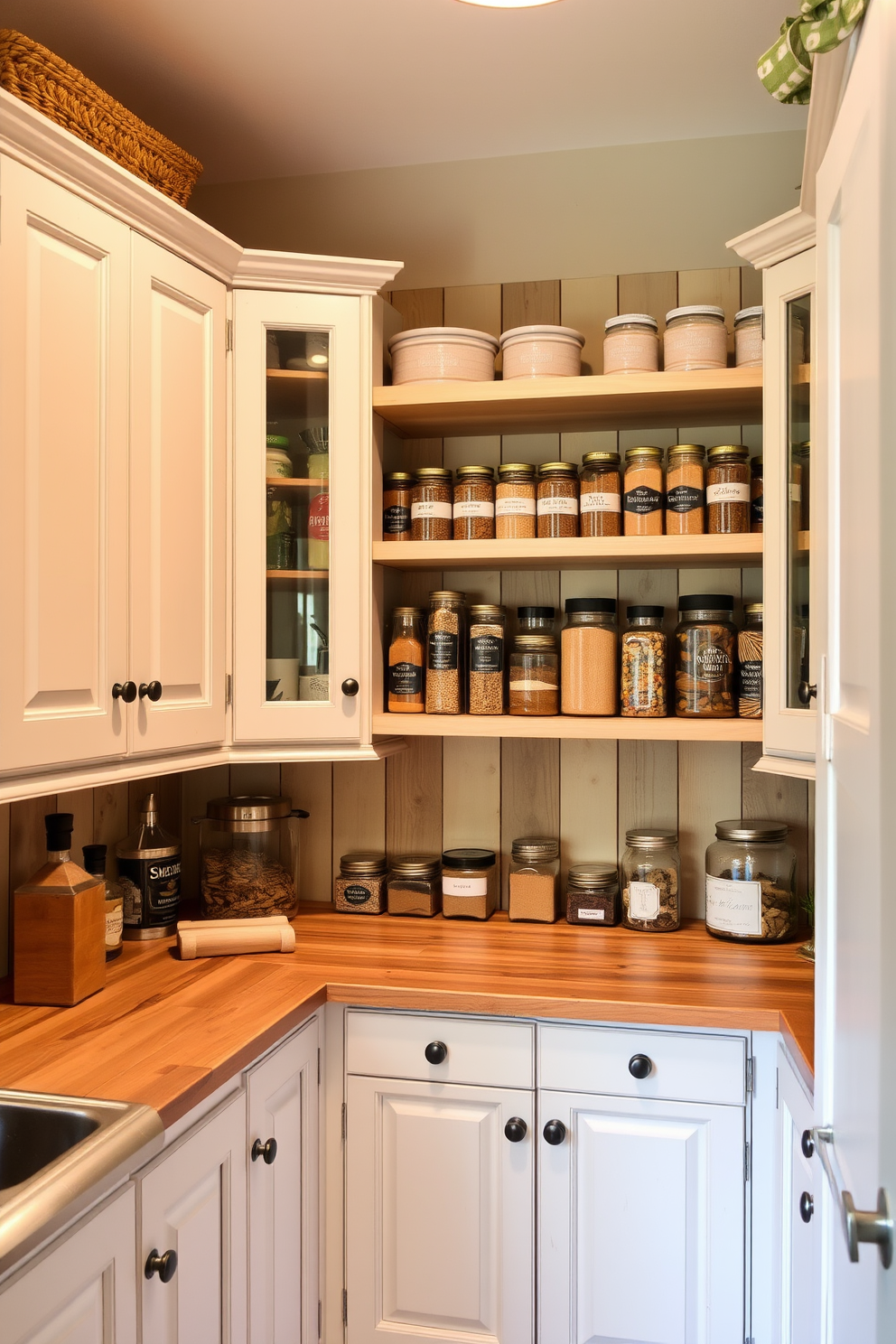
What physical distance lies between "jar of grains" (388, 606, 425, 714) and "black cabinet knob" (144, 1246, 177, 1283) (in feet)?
3.83

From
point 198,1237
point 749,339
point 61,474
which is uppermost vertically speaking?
point 749,339

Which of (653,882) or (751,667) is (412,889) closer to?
(653,882)

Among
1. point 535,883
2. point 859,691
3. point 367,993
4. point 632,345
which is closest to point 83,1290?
point 367,993

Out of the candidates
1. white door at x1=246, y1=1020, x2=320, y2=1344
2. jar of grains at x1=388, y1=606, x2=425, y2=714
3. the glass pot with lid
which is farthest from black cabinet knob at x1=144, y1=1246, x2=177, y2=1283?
jar of grains at x1=388, y1=606, x2=425, y2=714

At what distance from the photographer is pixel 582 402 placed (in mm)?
2188

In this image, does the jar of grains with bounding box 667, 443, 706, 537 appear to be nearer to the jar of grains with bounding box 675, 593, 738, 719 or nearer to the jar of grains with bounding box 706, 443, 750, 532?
the jar of grains with bounding box 706, 443, 750, 532

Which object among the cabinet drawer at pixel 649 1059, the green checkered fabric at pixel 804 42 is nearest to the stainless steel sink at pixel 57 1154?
the cabinet drawer at pixel 649 1059

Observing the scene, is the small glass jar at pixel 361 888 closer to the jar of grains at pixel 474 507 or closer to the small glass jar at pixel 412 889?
the small glass jar at pixel 412 889

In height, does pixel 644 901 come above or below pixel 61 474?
below

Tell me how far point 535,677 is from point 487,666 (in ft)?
0.35

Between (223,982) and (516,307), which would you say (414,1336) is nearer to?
(223,982)

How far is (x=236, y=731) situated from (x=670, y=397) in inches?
43.0

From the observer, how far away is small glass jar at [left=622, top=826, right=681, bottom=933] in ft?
7.40

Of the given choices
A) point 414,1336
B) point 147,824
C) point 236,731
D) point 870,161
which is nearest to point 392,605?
point 236,731
